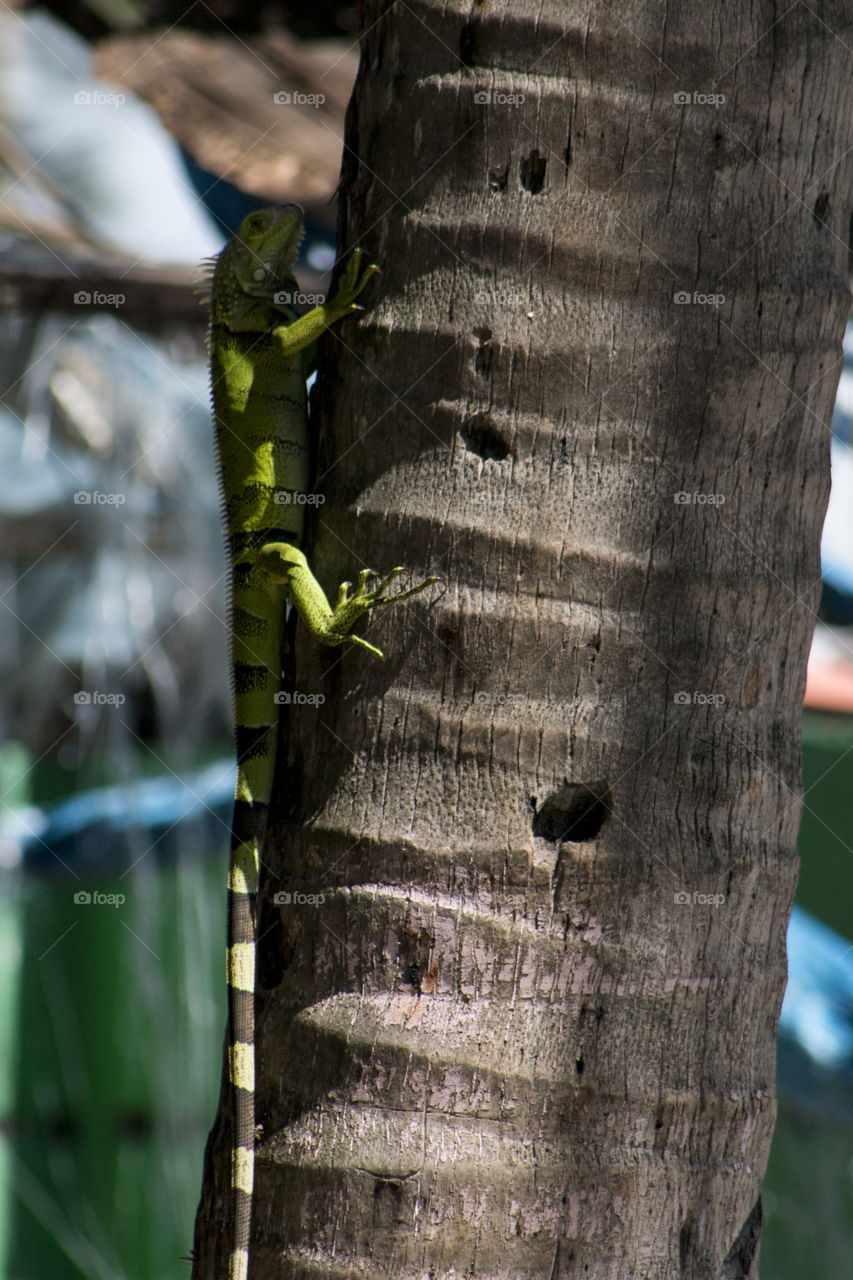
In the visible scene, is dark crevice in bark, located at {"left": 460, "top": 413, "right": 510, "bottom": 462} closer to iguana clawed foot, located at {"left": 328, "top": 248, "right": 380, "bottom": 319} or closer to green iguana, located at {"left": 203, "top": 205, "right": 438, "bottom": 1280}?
green iguana, located at {"left": 203, "top": 205, "right": 438, "bottom": 1280}

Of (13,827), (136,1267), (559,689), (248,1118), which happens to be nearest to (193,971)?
(13,827)

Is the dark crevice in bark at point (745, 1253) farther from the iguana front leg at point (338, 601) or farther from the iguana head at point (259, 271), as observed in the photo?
the iguana head at point (259, 271)

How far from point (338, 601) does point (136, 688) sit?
17.8ft

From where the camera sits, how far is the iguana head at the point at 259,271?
144 inches

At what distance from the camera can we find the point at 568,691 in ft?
7.36

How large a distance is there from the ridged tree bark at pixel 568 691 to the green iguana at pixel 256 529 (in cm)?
7

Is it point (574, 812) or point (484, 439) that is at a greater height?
point (484, 439)

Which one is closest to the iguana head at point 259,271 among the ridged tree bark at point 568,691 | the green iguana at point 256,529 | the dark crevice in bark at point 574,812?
the green iguana at point 256,529

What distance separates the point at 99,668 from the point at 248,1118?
5.25m

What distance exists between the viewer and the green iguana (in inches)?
94.2

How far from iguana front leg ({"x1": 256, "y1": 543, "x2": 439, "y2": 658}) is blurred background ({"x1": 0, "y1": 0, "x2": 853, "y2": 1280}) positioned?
3.62 m

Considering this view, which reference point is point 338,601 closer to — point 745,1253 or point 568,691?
point 568,691

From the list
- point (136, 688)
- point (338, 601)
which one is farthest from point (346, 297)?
point (136, 688)

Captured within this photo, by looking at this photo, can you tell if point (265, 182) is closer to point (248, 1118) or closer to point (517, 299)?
point (517, 299)
